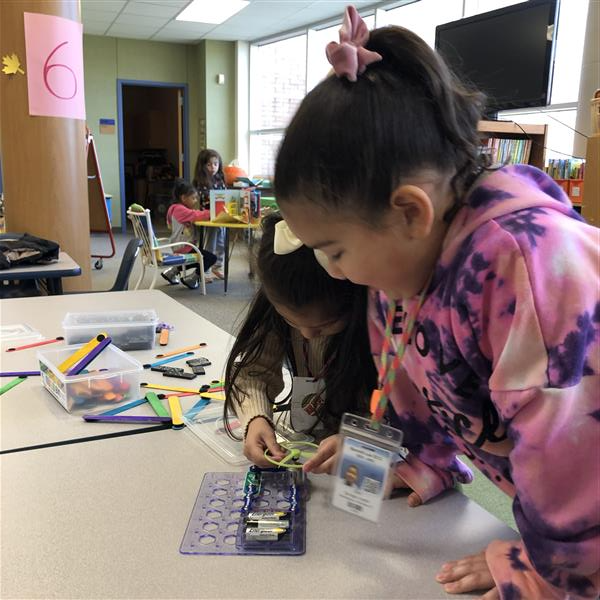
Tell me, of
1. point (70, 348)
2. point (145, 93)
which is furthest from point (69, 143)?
point (145, 93)

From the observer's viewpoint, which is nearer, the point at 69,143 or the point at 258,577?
the point at 258,577

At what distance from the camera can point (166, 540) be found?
0.68 m

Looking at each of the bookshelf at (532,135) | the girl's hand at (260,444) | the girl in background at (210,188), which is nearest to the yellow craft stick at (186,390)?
the girl's hand at (260,444)

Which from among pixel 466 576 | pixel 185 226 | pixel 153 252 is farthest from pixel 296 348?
pixel 185 226

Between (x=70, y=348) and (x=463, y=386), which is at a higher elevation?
(x=463, y=386)

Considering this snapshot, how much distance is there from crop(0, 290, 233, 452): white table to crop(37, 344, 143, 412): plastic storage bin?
0.02 m

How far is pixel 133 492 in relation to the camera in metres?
0.78

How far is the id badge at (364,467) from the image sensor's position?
656 millimetres

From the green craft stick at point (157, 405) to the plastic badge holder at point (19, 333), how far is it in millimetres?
490

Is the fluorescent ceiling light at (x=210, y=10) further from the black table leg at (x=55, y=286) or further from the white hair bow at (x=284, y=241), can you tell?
the white hair bow at (x=284, y=241)

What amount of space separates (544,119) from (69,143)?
10.6 feet

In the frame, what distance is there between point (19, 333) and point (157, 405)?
61 centimetres

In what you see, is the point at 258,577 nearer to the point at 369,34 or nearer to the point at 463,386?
the point at 463,386

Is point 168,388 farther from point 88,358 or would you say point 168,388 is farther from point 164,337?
point 164,337
